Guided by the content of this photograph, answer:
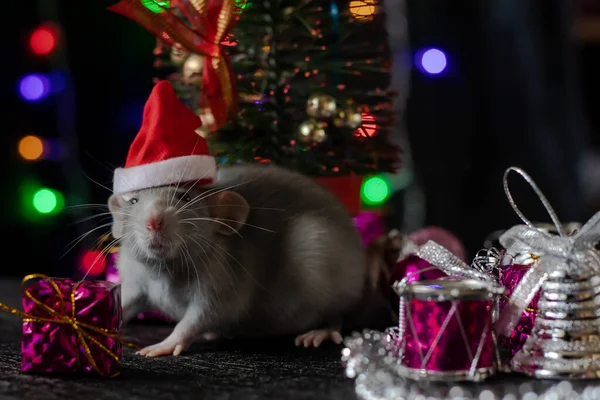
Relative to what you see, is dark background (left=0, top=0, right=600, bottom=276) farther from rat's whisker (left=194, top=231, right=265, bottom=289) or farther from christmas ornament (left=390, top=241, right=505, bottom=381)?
christmas ornament (left=390, top=241, right=505, bottom=381)

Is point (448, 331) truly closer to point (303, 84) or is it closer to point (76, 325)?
point (76, 325)

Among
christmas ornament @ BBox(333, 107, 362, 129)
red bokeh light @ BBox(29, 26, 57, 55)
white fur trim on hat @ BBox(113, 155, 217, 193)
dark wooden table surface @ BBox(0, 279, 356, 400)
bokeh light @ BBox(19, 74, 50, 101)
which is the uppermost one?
red bokeh light @ BBox(29, 26, 57, 55)

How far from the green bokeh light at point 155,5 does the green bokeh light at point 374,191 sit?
4.24 feet

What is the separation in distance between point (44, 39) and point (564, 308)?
208 centimetres

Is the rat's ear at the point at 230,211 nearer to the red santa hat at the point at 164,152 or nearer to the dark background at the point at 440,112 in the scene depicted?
the red santa hat at the point at 164,152

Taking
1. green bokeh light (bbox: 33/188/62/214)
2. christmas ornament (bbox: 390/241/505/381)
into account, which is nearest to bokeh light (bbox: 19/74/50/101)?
green bokeh light (bbox: 33/188/62/214)

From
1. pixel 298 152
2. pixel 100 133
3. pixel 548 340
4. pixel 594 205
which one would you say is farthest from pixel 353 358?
pixel 594 205

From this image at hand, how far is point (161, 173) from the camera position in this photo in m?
1.12

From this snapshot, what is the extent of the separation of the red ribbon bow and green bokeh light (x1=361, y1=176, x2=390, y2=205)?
1.21 meters

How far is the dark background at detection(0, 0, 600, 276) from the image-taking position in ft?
8.21

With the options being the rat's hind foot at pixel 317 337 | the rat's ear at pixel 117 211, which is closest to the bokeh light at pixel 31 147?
the rat's ear at pixel 117 211

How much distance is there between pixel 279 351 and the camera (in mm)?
1196

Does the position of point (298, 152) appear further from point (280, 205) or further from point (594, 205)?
point (594, 205)

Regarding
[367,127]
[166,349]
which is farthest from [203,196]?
[367,127]
